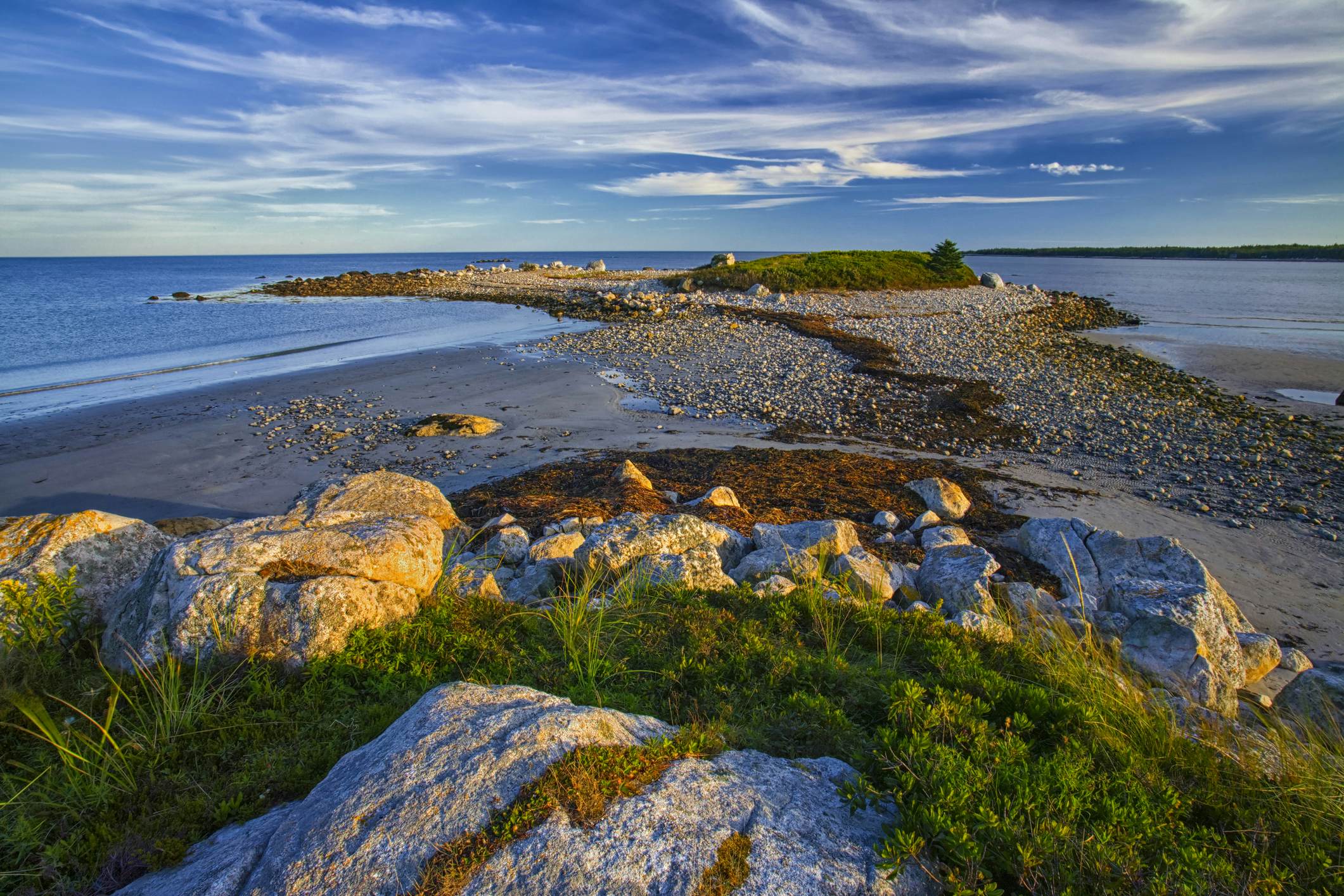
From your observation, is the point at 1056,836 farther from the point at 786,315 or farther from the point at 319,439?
the point at 786,315

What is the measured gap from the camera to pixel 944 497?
9.73 m

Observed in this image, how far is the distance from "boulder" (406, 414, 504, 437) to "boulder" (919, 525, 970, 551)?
9555 millimetres

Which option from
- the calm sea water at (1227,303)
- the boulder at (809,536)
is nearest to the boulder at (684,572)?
the boulder at (809,536)

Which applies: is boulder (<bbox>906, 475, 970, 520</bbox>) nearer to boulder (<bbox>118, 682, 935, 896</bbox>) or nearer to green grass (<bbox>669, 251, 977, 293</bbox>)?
boulder (<bbox>118, 682, 935, 896</bbox>)

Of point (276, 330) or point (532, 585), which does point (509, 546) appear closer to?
point (532, 585)

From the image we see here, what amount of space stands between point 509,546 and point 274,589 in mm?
2877

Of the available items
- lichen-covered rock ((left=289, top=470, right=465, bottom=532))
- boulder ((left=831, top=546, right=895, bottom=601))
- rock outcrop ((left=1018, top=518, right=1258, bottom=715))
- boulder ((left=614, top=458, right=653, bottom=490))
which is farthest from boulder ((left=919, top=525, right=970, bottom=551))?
lichen-covered rock ((left=289, top=470, right=465, bottom=532))

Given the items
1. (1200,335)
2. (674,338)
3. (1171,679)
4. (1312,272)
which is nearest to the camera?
(1171,679)

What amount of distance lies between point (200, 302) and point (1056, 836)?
63.6m

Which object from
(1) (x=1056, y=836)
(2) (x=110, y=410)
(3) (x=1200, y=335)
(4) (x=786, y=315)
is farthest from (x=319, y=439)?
(3) (x=1200, y=335)

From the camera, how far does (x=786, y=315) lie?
32.5m

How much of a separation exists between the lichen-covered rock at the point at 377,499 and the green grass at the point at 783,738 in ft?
6.89

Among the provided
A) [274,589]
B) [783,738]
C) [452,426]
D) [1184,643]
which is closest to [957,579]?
[1184,643]

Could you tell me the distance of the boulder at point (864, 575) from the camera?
20.6 ft
